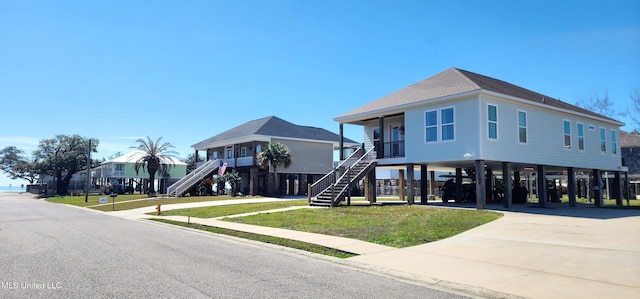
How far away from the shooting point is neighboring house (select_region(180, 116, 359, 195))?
41.0 m

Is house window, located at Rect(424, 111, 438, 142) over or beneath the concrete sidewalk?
over

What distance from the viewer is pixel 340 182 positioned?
2377 cm

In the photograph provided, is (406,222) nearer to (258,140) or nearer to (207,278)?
(207,278)

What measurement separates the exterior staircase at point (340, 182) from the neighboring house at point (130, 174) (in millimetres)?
41319

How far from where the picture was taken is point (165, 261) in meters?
9.30

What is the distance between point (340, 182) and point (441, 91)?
288 inches

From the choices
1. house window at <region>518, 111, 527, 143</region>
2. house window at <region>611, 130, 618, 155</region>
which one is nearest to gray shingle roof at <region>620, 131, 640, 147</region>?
house window at <region>611, 130, 618, 155</region>

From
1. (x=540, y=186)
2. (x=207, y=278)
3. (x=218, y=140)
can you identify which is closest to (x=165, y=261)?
(x=207, y=278)

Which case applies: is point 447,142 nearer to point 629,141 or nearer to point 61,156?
point 629,141

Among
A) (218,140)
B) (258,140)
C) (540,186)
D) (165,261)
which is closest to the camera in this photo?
(165,261)

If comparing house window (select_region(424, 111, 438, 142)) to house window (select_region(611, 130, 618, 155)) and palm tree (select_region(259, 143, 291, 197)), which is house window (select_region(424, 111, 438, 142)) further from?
palm tree (select_region(259, 143, 291, 197))

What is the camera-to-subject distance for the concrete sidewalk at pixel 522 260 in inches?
275

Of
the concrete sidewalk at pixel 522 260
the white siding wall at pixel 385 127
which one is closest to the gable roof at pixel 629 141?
the white siding wall at pixel 385 127

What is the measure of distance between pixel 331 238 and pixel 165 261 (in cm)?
500
